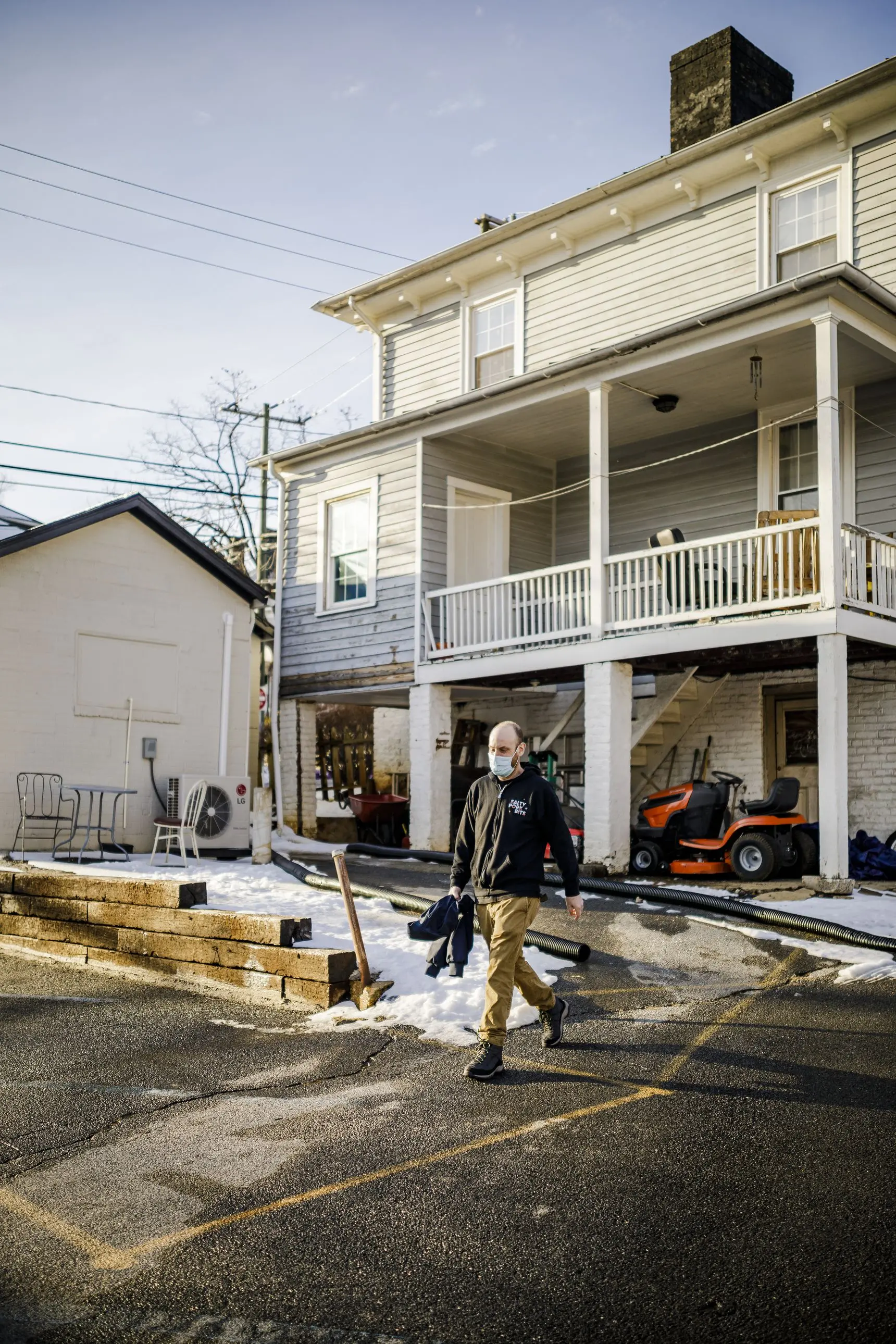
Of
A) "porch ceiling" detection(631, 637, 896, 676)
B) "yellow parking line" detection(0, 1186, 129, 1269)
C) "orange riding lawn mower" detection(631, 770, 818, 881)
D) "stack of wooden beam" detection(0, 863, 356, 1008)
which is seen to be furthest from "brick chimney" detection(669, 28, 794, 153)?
"yellow parking line" detection(0, 1186, 129, 1269)

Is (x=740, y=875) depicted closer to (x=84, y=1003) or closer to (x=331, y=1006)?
(x=331, y=1006)

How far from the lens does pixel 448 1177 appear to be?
4504 millimetres

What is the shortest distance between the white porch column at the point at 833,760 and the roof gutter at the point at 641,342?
3.63 m

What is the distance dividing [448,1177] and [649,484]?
14.0 metres

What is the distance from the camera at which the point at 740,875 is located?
12.2 m

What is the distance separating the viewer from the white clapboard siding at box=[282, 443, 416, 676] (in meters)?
17.7

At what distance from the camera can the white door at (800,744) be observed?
15.9 metres

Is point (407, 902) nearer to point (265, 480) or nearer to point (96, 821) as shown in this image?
point (96, 821)

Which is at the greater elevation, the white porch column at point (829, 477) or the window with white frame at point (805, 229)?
the window with white frame at point (805, 229)

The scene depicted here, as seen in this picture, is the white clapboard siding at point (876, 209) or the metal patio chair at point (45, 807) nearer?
the white clapboard siding at point (876, 209)

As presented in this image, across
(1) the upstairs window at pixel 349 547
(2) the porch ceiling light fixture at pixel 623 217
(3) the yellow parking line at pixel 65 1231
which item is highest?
(2) the porch ceiling light fixture at pixel 623 217

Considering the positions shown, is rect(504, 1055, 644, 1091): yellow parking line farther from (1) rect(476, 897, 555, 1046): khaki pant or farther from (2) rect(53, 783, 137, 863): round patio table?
(2) rect(53, 783, 137, 863): round patio table

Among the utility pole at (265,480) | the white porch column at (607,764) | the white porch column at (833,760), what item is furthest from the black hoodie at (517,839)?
the utility pole at (265,480)

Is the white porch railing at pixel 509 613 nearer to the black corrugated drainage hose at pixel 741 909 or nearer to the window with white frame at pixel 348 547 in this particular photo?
the window with white frame at pixel 348 547
